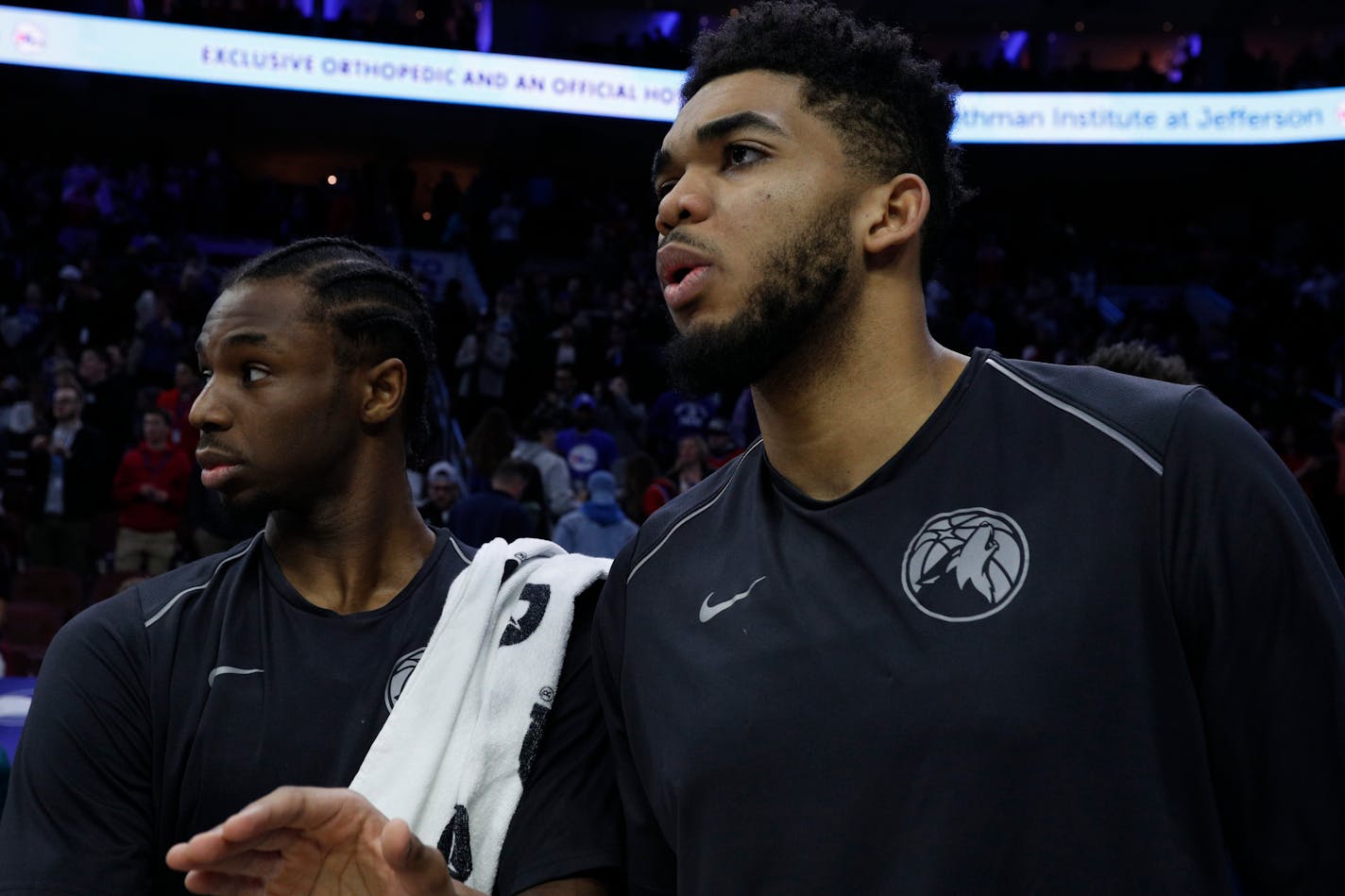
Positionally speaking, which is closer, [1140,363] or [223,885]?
[223,885]

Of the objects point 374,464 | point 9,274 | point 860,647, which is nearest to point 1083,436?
point 860,647

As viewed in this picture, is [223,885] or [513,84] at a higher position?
[513,84]

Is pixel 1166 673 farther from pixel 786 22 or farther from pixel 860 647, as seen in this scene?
pixel 786 22

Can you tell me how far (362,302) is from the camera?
242 centimetres

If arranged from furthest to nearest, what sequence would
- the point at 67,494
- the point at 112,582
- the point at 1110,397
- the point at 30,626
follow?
1. the point at 67,494
2. the point at 112,582
3. the point at 30,626
4. the point at 1110,397

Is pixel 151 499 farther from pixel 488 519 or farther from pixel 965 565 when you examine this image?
pixel 965 565

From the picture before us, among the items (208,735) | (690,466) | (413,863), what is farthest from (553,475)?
(413,863)

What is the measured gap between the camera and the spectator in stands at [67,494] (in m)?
9.17

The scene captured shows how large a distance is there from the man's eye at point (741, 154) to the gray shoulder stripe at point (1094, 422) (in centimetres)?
44

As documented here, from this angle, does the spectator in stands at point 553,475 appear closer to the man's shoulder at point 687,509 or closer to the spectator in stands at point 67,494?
the spectator in stands at point 67,494

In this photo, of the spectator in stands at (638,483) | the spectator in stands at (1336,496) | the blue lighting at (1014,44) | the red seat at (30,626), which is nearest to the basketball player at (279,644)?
the red seat at (30,626)

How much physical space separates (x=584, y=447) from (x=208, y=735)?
340 inches

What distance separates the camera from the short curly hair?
209 cm

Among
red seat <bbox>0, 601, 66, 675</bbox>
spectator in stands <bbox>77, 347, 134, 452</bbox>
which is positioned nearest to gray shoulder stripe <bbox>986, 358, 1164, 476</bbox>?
red seat <bbox>0, 601, 66, 675</bbox>
